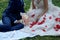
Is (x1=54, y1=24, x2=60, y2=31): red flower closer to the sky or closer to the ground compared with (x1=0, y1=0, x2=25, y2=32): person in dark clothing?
closer to the ground

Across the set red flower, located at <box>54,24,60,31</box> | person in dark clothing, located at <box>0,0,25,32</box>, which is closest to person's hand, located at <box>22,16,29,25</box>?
person in dark clothing, located at <box>0,0,25,32</box>

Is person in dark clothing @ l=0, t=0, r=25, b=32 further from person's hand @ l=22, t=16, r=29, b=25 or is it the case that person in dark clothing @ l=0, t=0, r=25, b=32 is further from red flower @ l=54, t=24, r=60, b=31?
red flower @ l=54, t=24, r=60, b=31

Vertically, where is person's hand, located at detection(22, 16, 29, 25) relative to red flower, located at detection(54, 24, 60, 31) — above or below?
above

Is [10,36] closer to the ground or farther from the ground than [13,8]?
closer to the ground

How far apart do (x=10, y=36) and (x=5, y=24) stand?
14.6 inches

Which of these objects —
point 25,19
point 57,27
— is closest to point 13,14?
point 25,19

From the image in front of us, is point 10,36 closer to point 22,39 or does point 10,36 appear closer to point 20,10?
point 22,39

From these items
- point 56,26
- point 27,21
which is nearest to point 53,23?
point 56,26

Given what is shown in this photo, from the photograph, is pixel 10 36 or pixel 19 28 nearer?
pixel 10 36

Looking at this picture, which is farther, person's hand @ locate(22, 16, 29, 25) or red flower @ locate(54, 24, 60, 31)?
person's hand @ locate(22, 16, 29, 25)

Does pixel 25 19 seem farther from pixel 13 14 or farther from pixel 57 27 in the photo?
pixel 57 27

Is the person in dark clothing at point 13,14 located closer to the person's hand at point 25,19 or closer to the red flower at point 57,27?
the person's hand at point 25,19

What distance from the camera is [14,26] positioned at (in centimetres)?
516

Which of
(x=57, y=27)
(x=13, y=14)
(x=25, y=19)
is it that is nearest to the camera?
(x=57, y=27)
